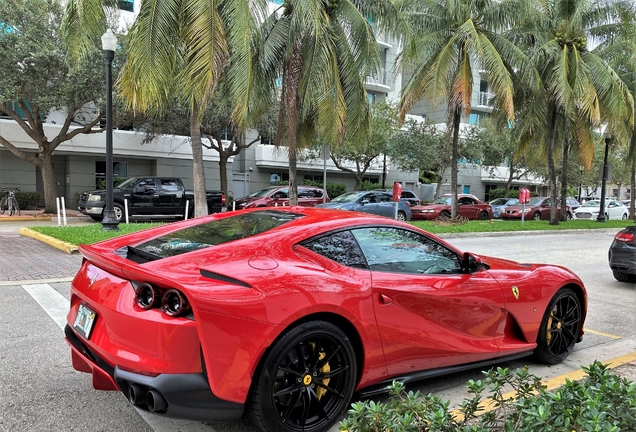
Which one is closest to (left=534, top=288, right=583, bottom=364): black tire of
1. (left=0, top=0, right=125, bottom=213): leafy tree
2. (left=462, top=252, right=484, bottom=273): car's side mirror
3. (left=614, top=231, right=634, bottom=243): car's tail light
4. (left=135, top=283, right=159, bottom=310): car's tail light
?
(left=462, top=252, right=484, bottom=273): car's side mirror

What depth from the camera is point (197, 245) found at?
10.5ft

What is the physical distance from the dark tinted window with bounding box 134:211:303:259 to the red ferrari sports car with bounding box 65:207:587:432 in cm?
2

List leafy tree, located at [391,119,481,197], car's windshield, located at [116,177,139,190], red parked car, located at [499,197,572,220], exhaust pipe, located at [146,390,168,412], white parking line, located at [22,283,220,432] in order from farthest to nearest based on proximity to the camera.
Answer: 1. leafy tree, located at [391,119,481,197]
2. red parked car, located at [499,197,572,220]
3. car's windshield, located at [116,177,139,190]
4. white parking line, located at [22,283,220,432]
5. exhaust pipe, located at [146,390,168,412]

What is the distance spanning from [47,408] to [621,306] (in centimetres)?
750

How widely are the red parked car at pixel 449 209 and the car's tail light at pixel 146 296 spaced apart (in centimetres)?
2158

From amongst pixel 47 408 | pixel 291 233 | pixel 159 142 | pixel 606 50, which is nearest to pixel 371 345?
pixel 291 233

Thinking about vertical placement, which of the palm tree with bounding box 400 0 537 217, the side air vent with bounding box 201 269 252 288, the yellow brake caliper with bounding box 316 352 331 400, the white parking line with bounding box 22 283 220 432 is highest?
the palm tree with bounding box 400 0 537 217

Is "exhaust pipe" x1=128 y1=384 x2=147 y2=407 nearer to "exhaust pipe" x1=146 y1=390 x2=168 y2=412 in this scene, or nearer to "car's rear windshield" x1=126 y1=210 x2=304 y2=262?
"exhaust pipe" x1=146 y1=390 x2=168 y2=412

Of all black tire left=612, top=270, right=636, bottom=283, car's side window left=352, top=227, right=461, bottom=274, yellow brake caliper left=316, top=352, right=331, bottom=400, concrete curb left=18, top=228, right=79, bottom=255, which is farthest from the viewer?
concrete curb left=18, top=228, right=79, bottom=255

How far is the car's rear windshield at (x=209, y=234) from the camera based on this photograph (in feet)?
10.2

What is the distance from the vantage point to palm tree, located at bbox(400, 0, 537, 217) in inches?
655

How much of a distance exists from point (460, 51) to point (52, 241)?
49.7ft

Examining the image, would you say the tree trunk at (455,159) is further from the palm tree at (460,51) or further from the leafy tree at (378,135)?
the leafy tree at (378,135)

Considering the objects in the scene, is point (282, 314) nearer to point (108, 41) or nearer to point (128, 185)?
point (108, 41)
